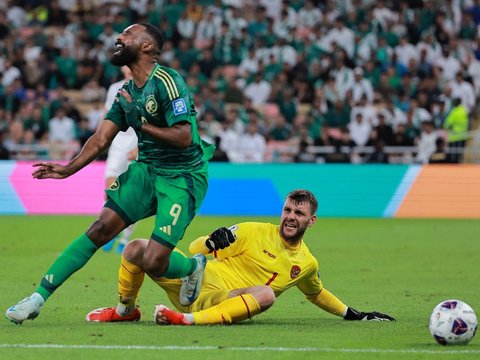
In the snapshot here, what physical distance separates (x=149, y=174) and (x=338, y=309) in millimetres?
1926

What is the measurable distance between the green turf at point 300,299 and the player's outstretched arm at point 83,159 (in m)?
1.17

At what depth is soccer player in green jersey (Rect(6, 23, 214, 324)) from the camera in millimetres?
8820

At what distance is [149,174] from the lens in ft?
30.0

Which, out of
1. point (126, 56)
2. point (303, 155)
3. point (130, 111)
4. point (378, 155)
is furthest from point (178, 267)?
point (378, 155)

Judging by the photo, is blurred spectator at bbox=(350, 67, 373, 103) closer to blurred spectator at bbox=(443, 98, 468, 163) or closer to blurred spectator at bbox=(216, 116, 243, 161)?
blurred spectator at bbox=(443, 98, 468, 163)

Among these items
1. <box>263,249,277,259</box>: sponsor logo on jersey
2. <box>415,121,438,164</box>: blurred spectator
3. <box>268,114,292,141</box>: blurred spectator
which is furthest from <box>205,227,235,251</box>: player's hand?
<box>268,114,292,141</box>: blurred spectator

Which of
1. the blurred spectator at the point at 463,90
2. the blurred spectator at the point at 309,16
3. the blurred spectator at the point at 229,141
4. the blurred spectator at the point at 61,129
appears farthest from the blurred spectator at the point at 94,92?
the blurred spectator at the point at 463,90

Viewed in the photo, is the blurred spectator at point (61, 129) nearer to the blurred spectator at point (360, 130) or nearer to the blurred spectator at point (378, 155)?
the blurred spectator at point (360, 130)

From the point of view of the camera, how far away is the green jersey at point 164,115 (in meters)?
8.88

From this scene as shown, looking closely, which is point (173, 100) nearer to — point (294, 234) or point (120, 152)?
point (294, 234)

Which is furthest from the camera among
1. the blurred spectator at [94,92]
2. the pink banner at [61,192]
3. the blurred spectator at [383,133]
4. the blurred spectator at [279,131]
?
the blurred spectator at [94,92]

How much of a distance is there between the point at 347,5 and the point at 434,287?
18.7m

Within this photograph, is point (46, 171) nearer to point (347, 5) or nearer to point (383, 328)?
point (383, 328)

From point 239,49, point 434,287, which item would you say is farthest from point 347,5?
point 434,287
